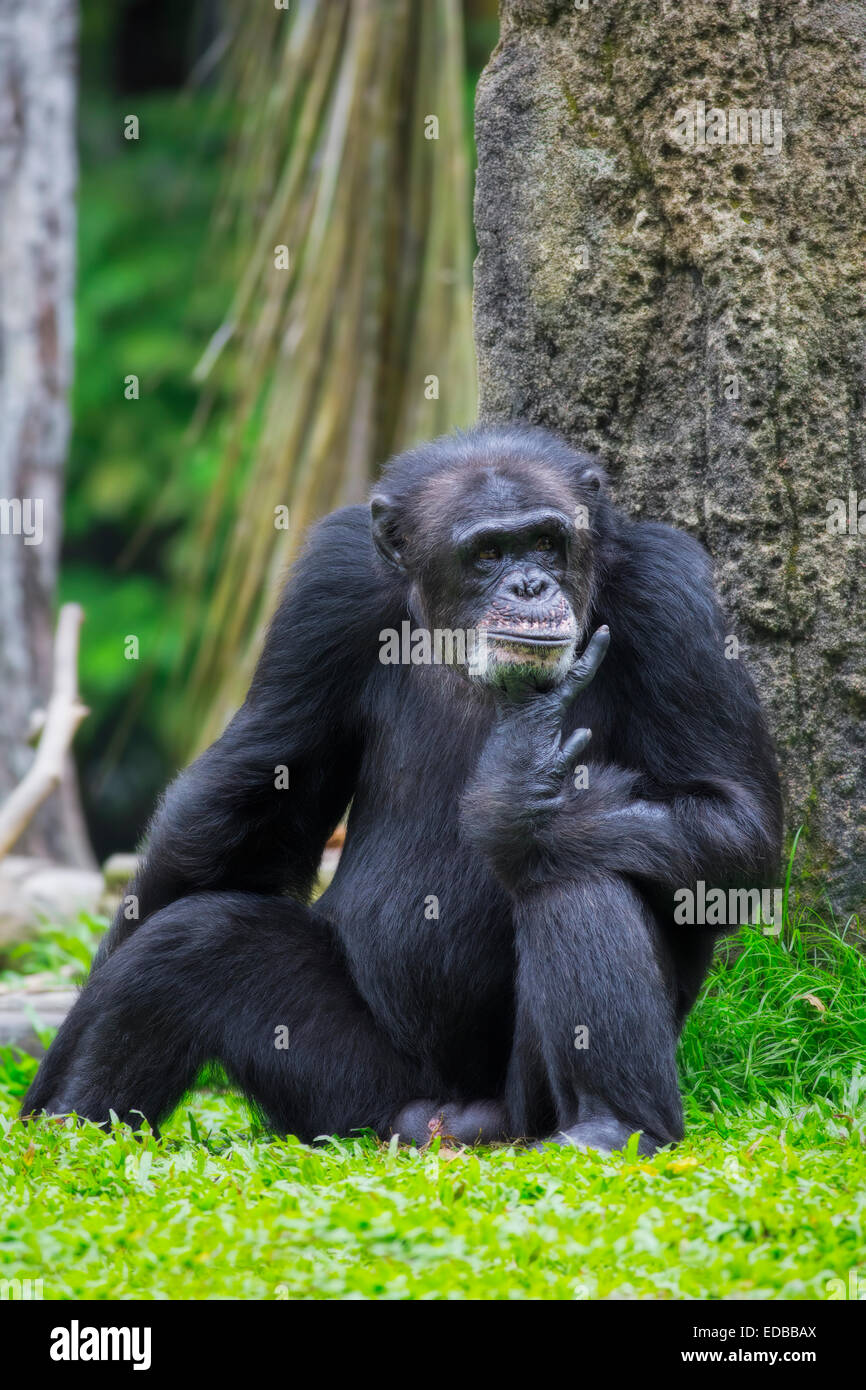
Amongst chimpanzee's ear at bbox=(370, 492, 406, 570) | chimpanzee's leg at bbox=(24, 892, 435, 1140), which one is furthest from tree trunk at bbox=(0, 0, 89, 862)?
chimpanzee's ear at bbox=(370, 492, 406, 570)

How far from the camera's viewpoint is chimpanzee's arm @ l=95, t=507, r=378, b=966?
5.00 metres

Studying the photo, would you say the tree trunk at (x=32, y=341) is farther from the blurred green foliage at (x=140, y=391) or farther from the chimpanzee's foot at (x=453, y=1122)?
the chimpanzee's foot at (x=453, y=1122)

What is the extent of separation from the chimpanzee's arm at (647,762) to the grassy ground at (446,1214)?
30.4 inches

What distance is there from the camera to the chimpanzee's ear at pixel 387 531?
4938 millimetres

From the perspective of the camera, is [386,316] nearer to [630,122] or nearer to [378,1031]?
[630,122]

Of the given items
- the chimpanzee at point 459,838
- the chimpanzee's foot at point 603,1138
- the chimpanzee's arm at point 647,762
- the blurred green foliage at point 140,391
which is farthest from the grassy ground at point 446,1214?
the blurred green foliage at point 140,391

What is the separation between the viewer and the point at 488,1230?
3484 mm

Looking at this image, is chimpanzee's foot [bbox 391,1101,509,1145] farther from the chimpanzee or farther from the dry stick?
the dry stick

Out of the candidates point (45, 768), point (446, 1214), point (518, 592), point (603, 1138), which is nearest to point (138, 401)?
point (45, 768)

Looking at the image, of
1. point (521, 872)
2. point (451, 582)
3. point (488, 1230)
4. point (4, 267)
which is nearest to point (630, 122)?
point (451, 582)

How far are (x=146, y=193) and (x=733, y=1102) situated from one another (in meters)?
13.5

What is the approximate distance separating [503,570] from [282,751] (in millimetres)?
940

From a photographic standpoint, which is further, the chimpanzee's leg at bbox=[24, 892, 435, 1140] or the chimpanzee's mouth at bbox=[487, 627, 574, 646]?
the chimpanzee's leg at bbox=[24, 892, 435, 1140]

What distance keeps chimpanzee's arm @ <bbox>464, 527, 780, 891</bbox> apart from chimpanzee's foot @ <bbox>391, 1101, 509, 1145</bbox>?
30.2 inches
